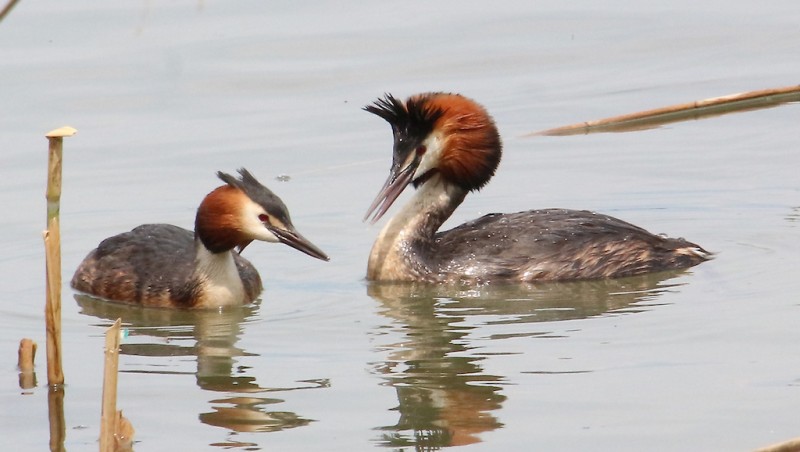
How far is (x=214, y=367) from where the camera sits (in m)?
8.09

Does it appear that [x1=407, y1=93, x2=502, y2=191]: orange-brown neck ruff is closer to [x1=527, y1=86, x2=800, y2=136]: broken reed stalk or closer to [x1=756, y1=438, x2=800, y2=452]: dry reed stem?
[x1=527, y1=86, x2=800, y2=136]: broken reed stalk

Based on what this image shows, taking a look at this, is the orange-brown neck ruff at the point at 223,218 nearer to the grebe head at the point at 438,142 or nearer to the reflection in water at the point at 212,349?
the reflection in water at the point at 212,349

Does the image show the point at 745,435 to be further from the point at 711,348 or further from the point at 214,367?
the point at 214,367

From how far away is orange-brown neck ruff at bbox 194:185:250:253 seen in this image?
9.34m

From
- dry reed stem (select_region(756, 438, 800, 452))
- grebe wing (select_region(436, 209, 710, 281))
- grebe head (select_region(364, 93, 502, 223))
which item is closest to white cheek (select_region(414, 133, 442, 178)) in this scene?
grebe head (select_region(364, 93, 502, 223))

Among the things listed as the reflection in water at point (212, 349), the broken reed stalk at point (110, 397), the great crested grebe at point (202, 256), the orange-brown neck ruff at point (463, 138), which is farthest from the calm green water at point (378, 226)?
the broken reed stalk at point (110, 397)

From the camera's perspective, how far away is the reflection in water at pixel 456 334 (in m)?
6.92

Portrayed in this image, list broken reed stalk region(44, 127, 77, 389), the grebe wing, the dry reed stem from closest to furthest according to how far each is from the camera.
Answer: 1. the dry reed stem
2. broken reed stalk region(44, 127, 77, 389)
3. the grebe wing

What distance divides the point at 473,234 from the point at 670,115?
2773 millimetres

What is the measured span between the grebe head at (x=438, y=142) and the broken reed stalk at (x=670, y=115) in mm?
1364

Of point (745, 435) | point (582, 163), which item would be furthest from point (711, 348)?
point (582, 163)

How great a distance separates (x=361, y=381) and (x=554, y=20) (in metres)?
9.48

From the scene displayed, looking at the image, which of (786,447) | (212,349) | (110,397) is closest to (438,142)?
(212,349)

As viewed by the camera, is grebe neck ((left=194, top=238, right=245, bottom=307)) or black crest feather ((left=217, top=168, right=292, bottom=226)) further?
grebe neck ((left=194, top=238, right=245, bottom=307))
